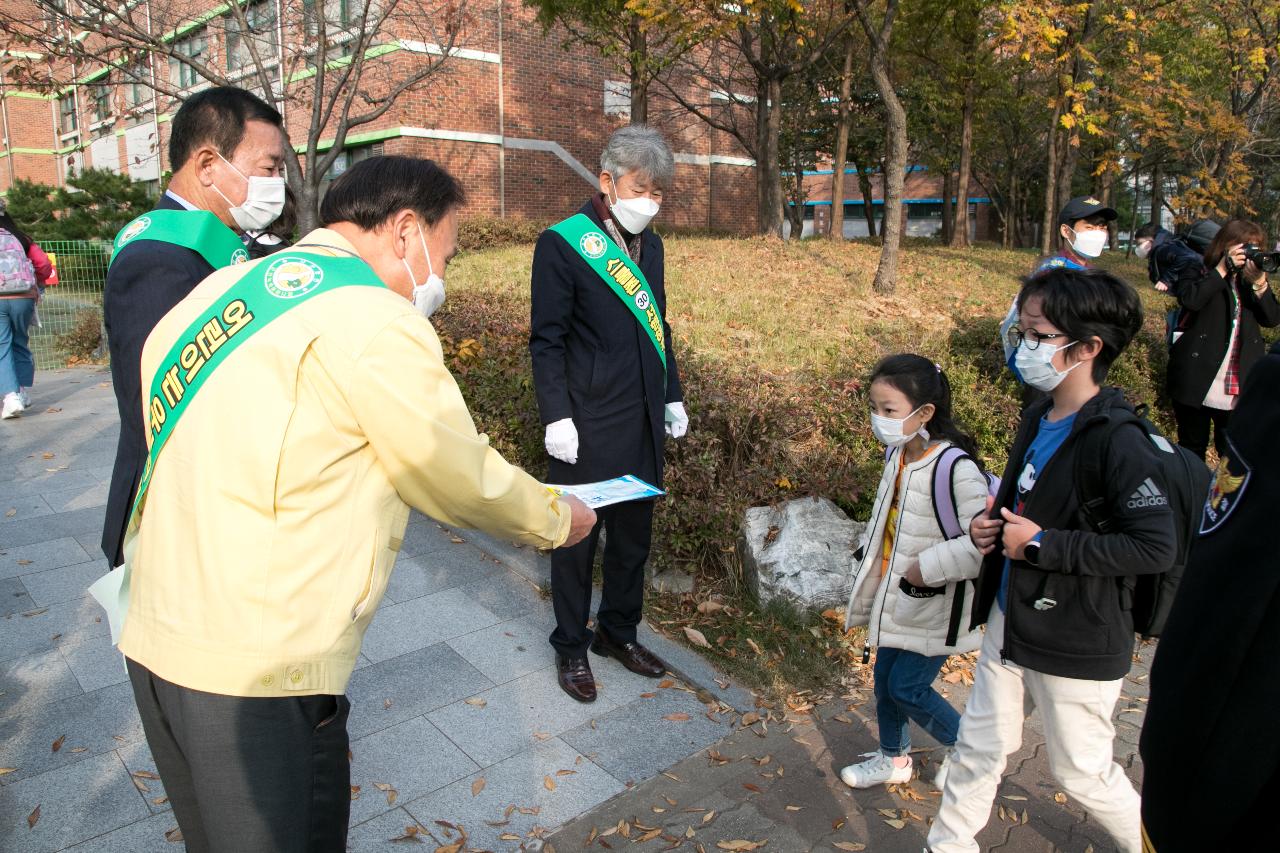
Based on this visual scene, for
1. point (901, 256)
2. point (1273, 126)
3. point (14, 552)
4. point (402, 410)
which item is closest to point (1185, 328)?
point (402, 410)

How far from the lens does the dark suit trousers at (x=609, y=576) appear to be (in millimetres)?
3561

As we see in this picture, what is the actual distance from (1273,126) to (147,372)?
23.5m

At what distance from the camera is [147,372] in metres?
1.70

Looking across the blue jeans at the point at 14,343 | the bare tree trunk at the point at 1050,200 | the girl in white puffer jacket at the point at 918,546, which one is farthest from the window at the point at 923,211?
the girl in white puffer jacket at the point at 918,546

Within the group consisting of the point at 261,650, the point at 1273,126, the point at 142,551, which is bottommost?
the point at 261,650

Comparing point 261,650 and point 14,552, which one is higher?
point 261,650

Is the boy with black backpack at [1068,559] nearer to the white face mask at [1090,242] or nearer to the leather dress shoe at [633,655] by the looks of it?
the leather dress shoe at [633,655]

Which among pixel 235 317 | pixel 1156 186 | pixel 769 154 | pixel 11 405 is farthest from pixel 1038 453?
pixel 1156 186

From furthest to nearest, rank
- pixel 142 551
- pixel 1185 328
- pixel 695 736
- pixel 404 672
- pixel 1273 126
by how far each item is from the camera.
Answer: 1. pixel 1273 126
2. pixel 1185 328
3. pixel 404 672
4. pixel 695 736
5. pixel 142 551

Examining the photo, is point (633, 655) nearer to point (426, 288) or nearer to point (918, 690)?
point (918, 690)

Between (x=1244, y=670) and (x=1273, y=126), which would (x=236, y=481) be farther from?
(x=1273, y=126)

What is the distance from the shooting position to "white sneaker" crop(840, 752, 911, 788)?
3.03 metres

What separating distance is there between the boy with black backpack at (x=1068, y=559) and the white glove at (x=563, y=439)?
1566mm

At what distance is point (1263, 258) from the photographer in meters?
5.30
